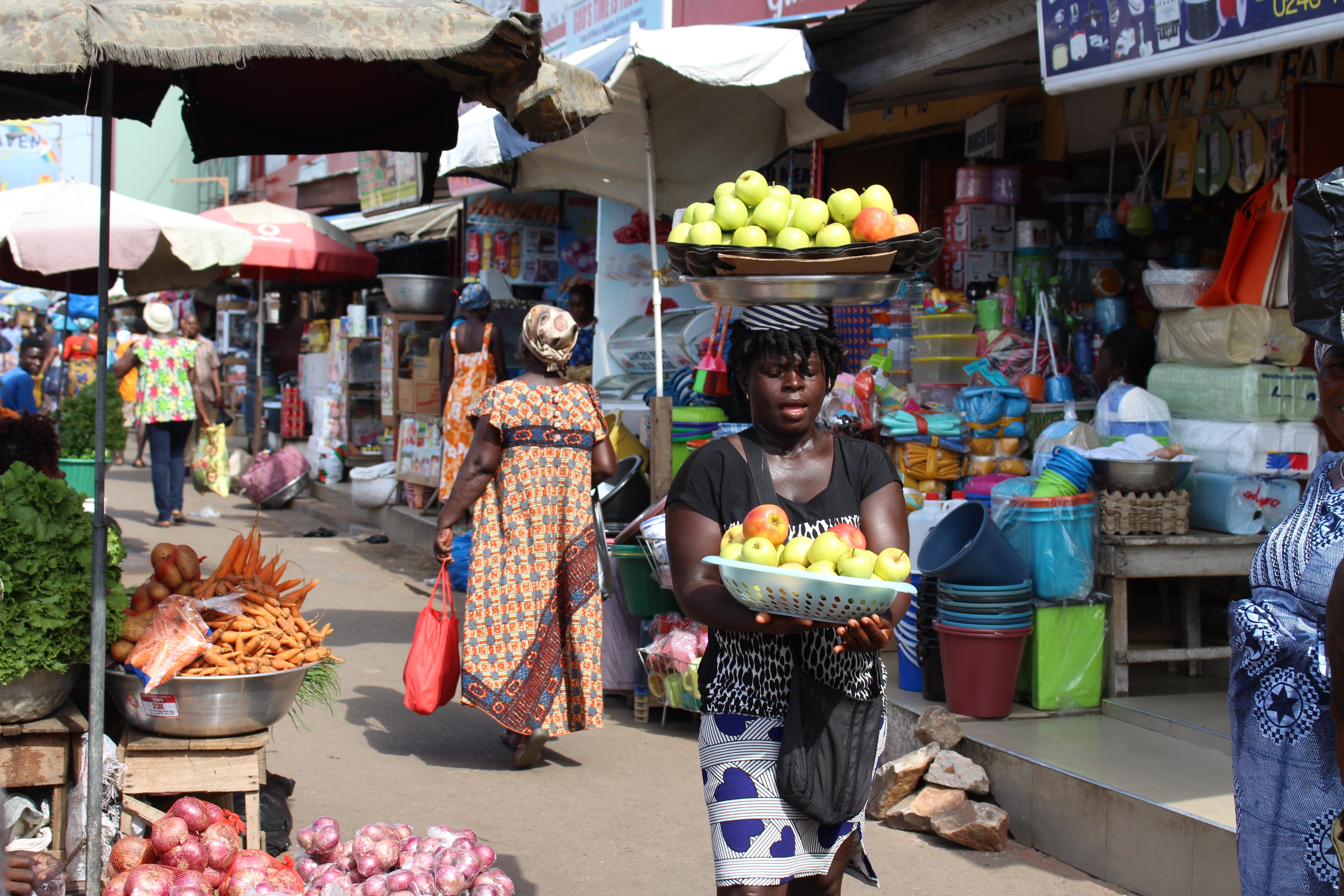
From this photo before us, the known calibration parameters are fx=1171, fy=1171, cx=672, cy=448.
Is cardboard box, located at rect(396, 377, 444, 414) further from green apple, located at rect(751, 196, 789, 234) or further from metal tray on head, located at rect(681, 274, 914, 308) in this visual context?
metal tray on head, located at rect(681, 274, 914, 308)

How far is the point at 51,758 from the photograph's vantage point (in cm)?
366

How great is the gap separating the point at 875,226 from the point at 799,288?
0.28m

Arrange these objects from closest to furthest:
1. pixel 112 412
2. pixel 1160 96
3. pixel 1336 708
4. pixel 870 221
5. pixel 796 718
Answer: pixel 1336 708 → pixel 796 718 → pixel 870 221 → pixel 1160 96 → pixel 112 412

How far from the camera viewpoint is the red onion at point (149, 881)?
3.27 metres

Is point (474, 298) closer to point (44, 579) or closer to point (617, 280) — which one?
point (617, 280)

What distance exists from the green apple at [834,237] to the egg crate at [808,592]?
902 millimetres

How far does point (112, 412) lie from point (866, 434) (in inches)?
302

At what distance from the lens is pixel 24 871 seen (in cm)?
297

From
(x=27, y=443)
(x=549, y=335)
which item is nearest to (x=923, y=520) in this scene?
(x=549, y=335)

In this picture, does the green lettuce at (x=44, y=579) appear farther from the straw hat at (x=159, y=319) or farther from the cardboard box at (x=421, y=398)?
the straw hat at (x=159, y=319)

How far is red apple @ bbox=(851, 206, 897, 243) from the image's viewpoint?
113 inches

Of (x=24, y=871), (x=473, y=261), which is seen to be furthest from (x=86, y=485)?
(x=24, y=871)

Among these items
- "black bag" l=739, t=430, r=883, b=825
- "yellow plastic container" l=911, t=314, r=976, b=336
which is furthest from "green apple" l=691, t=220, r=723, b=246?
"yellow plastic container" l=911, t=314, r=976, b=336

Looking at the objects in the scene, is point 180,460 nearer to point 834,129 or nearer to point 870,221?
point 834,129
